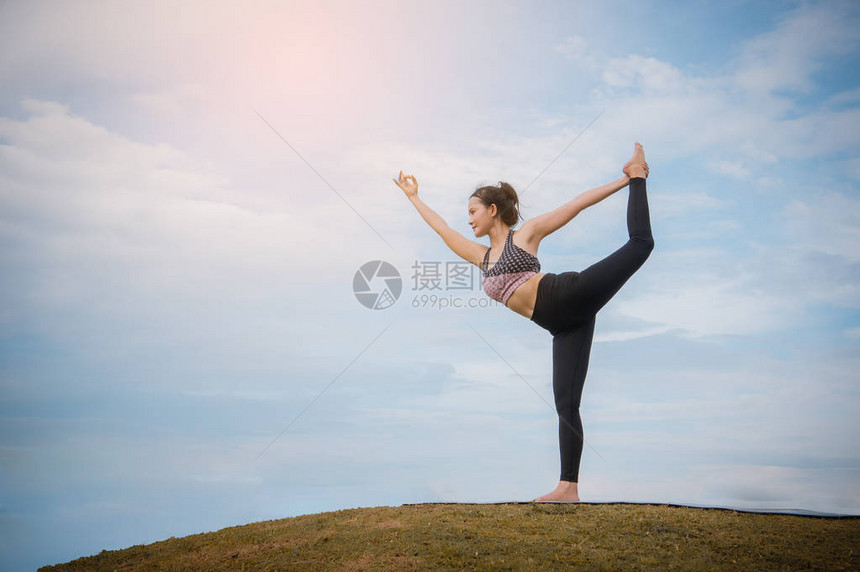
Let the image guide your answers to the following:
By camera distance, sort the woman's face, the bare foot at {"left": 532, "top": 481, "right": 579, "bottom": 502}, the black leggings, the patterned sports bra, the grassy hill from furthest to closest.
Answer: the woman's face → the patterned sports bra → the bare foot at {"left": 532, "top": 481, "right": 579, "bottom": 502} → the black leggings → the grassy hill

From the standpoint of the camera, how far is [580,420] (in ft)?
22.9

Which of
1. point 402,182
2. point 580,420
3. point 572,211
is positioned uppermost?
point 402,182

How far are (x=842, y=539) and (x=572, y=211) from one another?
3957 millimetres

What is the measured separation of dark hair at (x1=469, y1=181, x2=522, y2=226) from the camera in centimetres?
764

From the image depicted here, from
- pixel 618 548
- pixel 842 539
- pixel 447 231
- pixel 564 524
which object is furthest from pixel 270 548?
pixel 842 539

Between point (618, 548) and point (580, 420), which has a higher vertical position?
point (580, 420)

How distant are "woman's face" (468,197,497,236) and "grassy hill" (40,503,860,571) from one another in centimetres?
301

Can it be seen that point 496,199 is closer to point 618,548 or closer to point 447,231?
point 447,231

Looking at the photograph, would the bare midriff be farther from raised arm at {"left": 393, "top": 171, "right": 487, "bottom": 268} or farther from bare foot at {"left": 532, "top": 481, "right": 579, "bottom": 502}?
bare foot at {"left": 532, "top": 481, "right": 579, "bottom": 502}

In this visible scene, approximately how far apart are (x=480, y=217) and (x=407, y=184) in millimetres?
1151

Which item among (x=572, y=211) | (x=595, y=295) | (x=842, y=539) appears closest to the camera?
(x=842, y=539)

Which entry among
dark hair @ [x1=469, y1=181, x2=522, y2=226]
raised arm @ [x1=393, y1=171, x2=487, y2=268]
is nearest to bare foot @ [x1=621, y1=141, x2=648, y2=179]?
dark hair @ [x1=469, y1=181, x2=522, y2=226]

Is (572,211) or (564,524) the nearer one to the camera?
(564,524)

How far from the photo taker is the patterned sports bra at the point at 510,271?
7.07 meters
